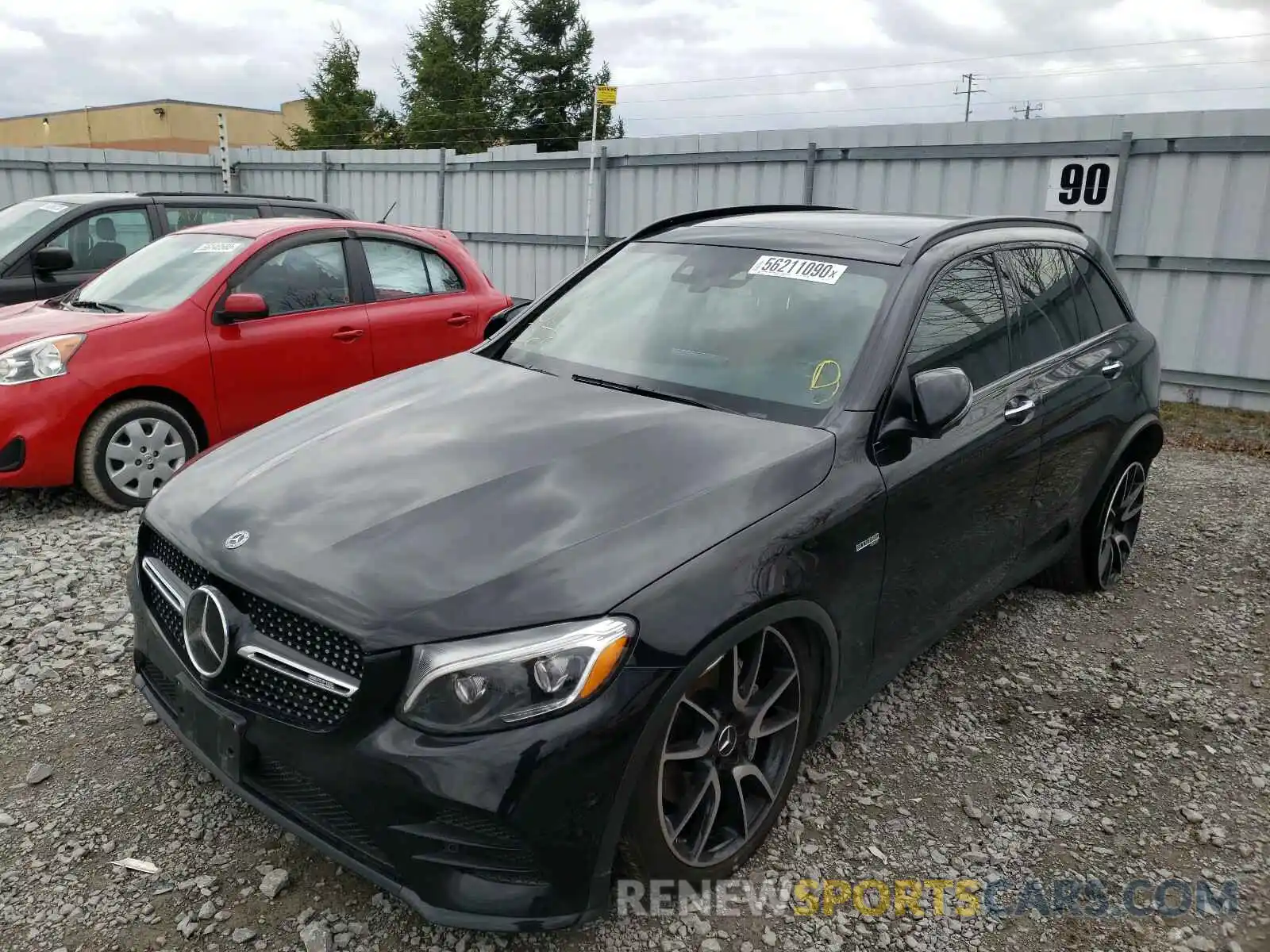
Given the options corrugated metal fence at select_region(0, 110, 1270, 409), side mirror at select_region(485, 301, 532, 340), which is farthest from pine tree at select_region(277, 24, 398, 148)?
side mirror at select_region(485, 301, 532, 340)

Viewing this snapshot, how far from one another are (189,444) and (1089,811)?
4755mm

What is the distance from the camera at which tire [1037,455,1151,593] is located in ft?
14.2

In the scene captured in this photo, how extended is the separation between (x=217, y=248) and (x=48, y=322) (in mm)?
1033

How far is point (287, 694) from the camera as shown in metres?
2.16

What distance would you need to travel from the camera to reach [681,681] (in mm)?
2119

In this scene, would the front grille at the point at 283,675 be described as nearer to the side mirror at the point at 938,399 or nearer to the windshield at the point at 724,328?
the windshield at the point at 724,328

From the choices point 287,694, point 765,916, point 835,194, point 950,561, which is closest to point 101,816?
point 287,694

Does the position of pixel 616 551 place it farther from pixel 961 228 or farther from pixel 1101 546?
pixel 1101 546

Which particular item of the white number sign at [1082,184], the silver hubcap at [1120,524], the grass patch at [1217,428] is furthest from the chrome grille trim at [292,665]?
the white number sign at [1082,184]

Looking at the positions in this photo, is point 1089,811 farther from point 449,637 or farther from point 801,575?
point 449,637

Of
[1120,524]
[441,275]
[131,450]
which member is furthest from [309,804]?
[441,275]

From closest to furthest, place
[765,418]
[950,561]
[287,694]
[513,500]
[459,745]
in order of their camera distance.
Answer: [459,745] → [287,694] → [513,500] → [765,418] → [950,561]

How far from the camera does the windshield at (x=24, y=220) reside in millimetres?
6957

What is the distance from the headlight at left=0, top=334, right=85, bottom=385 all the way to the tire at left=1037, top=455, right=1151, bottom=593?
4966 millimetres
